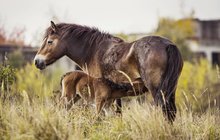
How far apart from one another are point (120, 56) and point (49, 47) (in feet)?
5.69

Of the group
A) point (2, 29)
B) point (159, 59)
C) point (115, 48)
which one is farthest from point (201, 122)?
point (2, 29)

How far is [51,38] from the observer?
12211 mm

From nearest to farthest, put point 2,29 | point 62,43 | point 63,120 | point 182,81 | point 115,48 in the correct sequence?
point 63,120, point 115,48, point 62,43, point 182,81, point 2,29

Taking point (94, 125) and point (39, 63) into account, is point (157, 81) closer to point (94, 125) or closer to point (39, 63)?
point (94, 125)

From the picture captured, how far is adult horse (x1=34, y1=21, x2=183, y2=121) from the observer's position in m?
10.4

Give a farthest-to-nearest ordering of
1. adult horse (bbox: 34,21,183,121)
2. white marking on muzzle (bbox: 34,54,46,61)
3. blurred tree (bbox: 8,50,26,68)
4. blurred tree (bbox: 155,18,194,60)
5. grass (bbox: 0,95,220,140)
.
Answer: blurred tree (bbox: 155,18,194,60) < blurred tree (bbox: 8,50,26,68) < white marking on muzzle (bbox: 34,54,46,61) < adult horse (bbox: 34,21,183,121) < grass (bbox: 0,95,220,140)

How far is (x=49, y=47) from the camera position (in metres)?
12.2

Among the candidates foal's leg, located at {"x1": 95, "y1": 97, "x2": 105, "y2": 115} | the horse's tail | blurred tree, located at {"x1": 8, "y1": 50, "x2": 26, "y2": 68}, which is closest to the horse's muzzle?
foal's leg, located at {"x1": 95, "y1": 97, "x2": 105, "y2": 115}

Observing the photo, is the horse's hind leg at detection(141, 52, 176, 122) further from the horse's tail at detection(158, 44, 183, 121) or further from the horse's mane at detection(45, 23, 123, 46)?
the horse's mane at detection(45, 23, 123, 46)

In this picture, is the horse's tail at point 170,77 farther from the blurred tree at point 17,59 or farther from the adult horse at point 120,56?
the blurred tree at point 17,59

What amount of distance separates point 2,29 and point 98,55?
37.6m

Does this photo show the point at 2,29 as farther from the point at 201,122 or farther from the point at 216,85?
the point at 201,122

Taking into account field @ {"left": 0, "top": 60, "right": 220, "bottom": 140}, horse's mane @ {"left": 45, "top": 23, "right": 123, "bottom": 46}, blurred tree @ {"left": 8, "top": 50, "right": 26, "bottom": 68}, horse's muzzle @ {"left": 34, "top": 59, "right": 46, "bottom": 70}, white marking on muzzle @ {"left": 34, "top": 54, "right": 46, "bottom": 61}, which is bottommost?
blurred tree @ {"left": 8, "top": 50, "right": 26, "bottom": 68}

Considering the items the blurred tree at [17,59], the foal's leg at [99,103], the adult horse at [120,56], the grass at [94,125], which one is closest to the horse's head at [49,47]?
the adult horse at [120,56]
